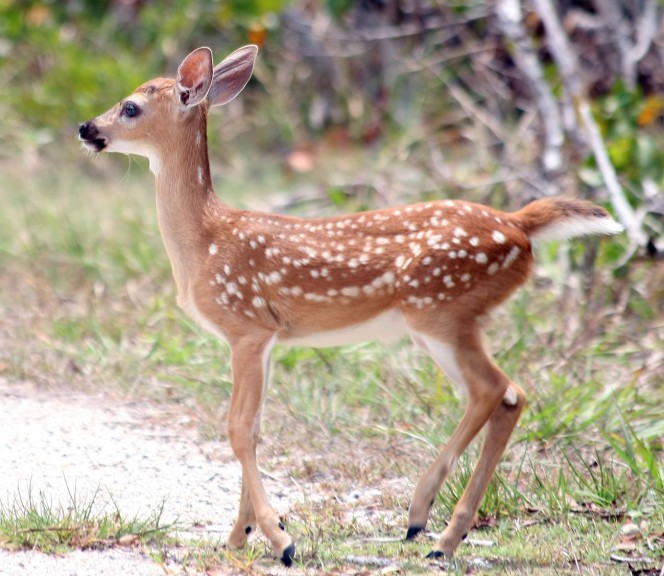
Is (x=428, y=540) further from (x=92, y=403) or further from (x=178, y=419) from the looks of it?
(x=92, y=403)

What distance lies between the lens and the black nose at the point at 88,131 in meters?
4.52

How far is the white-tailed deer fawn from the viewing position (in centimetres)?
423

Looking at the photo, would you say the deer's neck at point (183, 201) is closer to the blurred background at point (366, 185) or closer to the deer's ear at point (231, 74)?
the deer's ear at point (231, 74)

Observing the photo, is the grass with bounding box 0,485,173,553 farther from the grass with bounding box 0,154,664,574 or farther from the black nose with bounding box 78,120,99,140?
the black nose with bounding box 78,120,99,140

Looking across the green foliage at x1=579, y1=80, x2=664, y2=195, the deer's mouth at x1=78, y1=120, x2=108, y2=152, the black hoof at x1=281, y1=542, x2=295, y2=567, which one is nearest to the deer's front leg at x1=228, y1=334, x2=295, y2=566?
the black hoof at x1=281, y1=542, x2=295, y2=567

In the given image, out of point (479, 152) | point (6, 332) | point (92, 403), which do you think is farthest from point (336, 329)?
point (479, 152)

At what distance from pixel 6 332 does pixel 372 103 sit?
17.2 feet

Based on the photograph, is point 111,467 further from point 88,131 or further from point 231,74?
point 231,74

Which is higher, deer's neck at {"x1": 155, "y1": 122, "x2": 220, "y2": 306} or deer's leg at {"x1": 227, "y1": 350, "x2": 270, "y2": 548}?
deer's neck at {"x1": 155, "y1": 122, "x2": 220, "y2": 306}

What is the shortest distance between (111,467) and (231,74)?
1715 millimetres

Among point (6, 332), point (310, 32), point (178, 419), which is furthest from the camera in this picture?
point (310, 32)

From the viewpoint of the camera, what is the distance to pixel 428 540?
4355 millimetres

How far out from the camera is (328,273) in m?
4.35

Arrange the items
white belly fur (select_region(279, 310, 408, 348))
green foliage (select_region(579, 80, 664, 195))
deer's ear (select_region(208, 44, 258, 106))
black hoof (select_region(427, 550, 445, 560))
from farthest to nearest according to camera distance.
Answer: green foliage (select_region(579, 80, 664, 195)) → deer's ear (select_region(208, 44, 258, 106)) → white belly fur (select_region(279, 310, 408, 348)) → black hoof (select_region(427, 550, 445, 560))
